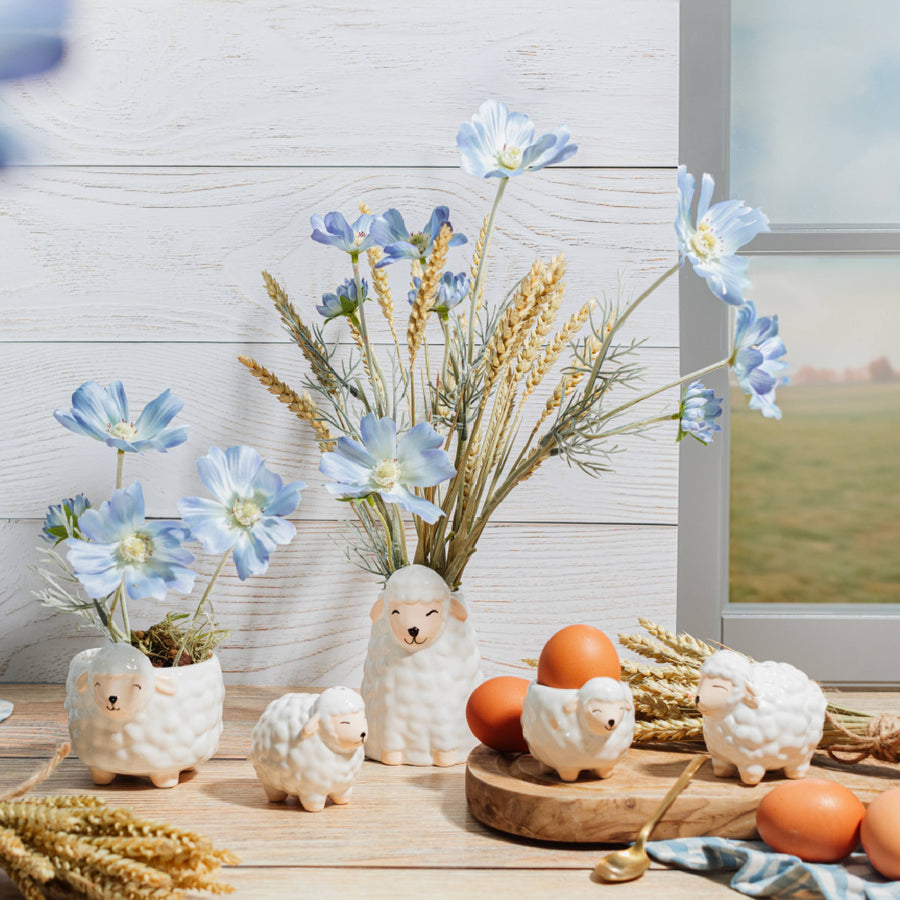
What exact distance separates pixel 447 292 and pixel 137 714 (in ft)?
1.49

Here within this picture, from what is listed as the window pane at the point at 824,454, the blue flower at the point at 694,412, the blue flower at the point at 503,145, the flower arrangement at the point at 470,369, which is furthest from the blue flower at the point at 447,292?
the window pane at the point at 824,454

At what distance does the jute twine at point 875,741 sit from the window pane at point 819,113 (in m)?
0.62

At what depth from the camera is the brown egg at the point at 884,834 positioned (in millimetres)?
560

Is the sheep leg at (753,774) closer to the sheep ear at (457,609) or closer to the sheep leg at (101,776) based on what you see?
the sheep ear at (457,609)

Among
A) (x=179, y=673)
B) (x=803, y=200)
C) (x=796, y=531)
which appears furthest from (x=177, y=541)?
(x=796, y=531)

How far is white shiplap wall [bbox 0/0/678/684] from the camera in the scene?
1.00 meters

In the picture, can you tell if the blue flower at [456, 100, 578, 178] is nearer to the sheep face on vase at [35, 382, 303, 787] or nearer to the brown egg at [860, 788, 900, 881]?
the sheep face on vase at [35, 382, 303, 787]

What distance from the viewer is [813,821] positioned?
0.59m

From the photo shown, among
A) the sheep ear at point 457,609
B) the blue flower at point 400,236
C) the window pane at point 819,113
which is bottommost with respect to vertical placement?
the sheep ear at point 457,609

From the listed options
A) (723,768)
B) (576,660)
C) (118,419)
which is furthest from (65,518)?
(723,768)

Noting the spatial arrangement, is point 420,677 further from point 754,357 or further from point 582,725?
point 754,357

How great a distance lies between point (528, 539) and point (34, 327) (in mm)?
607

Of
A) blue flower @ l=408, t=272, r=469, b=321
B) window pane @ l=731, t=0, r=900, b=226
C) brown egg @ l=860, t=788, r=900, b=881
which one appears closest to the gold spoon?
brown egg @ l=860, t=788, r=900, b=881

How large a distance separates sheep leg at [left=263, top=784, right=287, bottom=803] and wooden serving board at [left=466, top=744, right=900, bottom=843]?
149 mm
